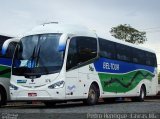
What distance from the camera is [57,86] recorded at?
670 inches

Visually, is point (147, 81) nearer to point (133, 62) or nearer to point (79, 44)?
point (133, 62)

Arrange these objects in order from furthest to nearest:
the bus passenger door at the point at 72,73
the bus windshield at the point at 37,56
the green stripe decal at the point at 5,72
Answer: the green stripe decal at the point at 5,72 < the bus passenger door at the point at 72,73 < the bus windshield at the point at 37,56

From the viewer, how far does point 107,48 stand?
2148 cm

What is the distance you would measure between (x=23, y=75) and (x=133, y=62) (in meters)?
9.50

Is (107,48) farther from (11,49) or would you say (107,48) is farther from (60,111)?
(60,111)

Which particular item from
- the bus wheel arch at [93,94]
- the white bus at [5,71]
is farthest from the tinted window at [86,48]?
the white bus at [5,71]

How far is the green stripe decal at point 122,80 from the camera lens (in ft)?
69.8

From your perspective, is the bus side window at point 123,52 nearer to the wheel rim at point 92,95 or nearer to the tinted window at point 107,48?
the tinted window at point 107,48

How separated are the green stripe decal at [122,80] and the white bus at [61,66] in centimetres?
5

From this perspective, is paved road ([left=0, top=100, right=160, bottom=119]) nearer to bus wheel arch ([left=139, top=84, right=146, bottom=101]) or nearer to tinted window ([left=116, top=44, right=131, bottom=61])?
tinted window ([left=116, top=44, right=131, bottom=61])

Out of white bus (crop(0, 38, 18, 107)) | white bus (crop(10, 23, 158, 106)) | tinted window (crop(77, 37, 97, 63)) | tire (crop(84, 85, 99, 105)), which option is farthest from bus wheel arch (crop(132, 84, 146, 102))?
white bus (crop(0, 38, 18, 107))

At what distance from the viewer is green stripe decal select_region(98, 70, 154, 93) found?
21.3 meters

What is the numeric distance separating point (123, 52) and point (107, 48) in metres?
2.78

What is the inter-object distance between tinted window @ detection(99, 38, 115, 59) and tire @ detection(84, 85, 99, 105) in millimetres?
1696
